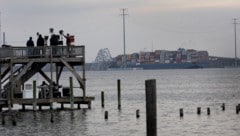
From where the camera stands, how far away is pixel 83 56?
173 ft

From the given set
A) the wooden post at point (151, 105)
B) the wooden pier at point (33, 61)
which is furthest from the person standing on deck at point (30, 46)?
the wooden post at point (151, 105)

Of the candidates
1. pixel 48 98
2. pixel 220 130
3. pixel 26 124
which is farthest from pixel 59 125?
pixel 220 130

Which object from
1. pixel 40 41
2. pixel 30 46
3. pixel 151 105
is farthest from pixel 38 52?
pixel 151 105

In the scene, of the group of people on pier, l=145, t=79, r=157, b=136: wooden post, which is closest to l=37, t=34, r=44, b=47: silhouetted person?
the group of people on pier

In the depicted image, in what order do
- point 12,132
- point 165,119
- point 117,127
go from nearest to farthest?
point 12,132, point 117,127, point 165,119

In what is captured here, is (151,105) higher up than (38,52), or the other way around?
(38,52)

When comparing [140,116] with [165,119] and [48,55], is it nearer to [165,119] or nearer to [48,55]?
[165,119]

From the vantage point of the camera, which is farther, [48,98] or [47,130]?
[48,98]

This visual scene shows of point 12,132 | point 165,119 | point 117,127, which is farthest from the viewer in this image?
point 165,119

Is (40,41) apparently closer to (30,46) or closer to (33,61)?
(30,46)

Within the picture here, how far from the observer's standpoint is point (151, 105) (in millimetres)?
24766

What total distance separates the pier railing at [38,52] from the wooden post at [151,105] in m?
27.5

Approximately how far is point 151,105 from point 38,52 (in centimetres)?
2838

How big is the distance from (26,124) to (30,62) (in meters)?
6.98
